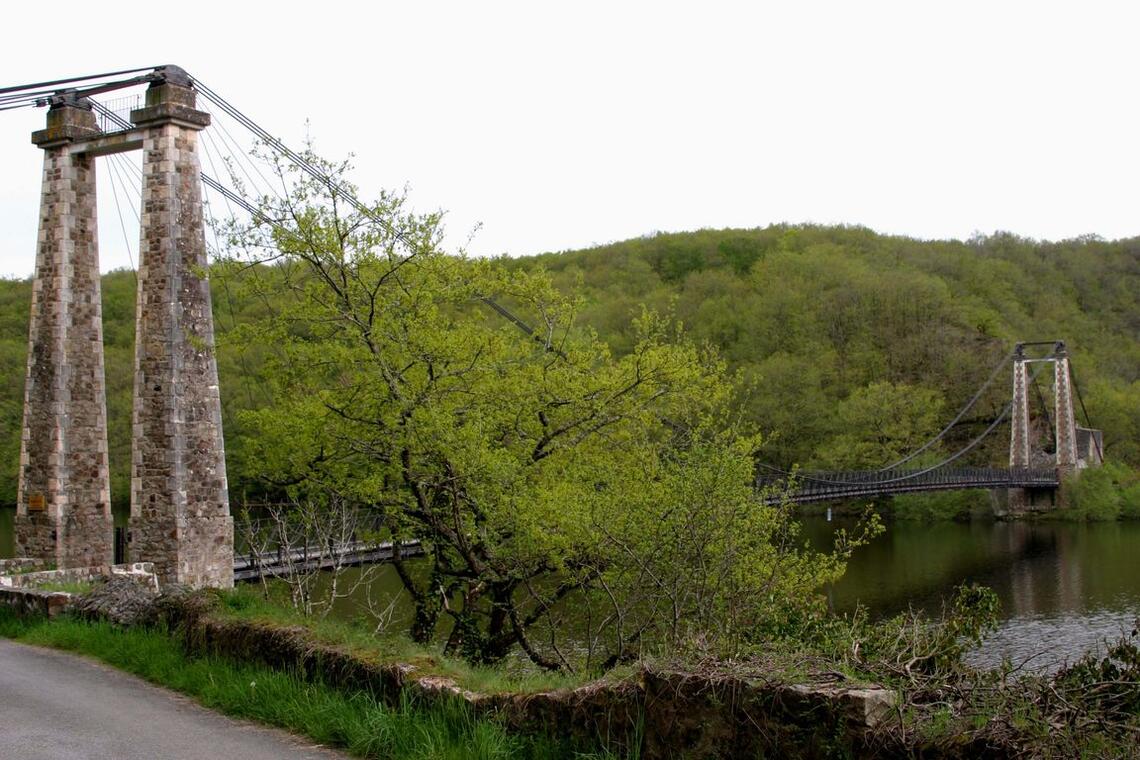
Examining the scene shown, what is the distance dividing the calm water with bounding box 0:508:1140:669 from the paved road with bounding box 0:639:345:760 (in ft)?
24.7

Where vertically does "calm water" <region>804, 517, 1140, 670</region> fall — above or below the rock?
below

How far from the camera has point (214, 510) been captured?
39.6ft

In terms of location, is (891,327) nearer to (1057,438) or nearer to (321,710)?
(1057,438)

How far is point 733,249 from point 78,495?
6182cm

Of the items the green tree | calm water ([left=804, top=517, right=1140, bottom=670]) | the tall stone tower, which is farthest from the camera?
the tall stone tower

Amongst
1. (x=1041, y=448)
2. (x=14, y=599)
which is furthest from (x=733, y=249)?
(x=14, y=599)

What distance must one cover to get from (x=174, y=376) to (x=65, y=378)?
2.17 meters

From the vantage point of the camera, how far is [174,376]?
11844mm

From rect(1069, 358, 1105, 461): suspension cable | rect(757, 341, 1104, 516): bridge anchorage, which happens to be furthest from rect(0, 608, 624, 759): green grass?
rect(1069, 358, 1105, 461): suspension cable

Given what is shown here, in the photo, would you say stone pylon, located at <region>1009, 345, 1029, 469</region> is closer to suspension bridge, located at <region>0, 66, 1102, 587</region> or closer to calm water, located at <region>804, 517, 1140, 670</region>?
calm water, located at <region>804, 517, 1140, 670</region>

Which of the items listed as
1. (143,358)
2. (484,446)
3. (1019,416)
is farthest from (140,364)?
(1019,416)

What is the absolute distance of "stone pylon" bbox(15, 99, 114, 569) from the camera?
Result: 12992 mm

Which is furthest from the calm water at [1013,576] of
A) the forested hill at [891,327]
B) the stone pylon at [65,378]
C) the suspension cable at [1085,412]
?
the suspension cable at [1085,412]

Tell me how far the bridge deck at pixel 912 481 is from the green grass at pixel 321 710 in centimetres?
2483
